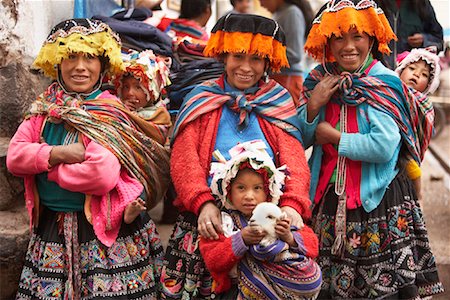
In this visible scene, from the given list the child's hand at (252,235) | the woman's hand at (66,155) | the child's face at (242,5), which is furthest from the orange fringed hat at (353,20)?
the child's face at (242,5)

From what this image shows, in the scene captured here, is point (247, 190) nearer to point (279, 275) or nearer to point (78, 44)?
point (279, 275)

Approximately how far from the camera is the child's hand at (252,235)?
114 inches

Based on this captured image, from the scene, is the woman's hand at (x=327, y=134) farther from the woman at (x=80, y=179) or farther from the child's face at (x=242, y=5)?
the child's face at (x=242, y=5)

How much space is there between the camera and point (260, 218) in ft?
9.46

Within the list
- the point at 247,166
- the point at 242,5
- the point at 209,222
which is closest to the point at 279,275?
the point at 209,222

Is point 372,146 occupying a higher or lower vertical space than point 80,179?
higher

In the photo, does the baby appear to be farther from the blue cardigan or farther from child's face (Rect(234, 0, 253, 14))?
child's face (Rect(234, 0, 253, 14))

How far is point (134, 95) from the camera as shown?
367 cm

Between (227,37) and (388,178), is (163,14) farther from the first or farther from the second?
(388,178)

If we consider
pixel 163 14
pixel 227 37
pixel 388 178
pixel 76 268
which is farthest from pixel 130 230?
pixel 163 14

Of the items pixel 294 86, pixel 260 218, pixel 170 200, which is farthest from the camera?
pixel 294 86

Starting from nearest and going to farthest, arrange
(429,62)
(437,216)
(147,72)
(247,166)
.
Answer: (247,166) → (147,72) → (429,62) → (437,216)

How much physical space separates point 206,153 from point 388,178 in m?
0.97

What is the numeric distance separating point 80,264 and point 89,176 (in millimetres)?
485
